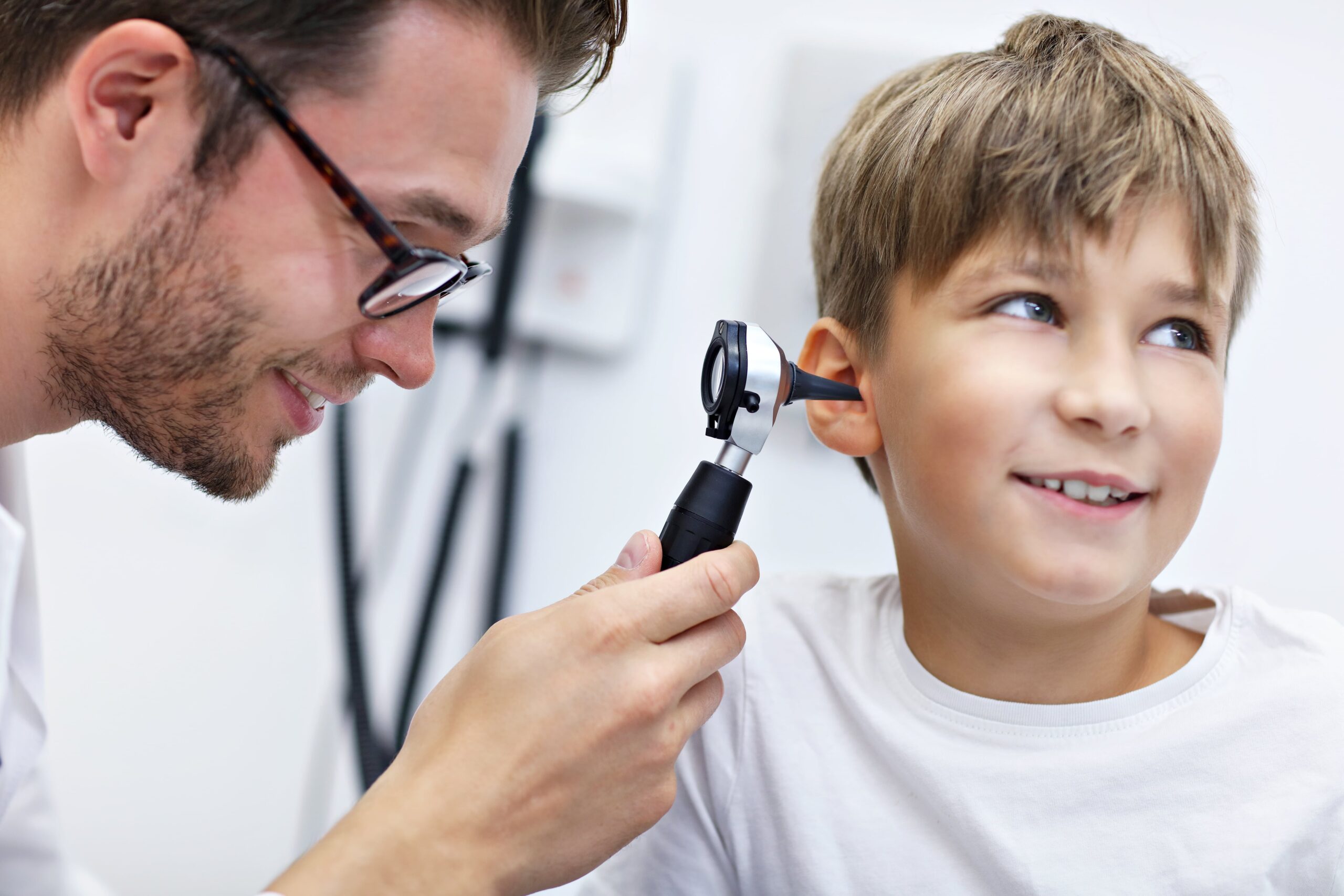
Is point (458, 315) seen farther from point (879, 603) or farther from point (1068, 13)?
point (1068, 13)

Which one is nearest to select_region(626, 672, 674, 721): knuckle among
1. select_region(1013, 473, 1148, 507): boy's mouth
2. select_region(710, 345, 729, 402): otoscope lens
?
select_region(710, 345, 729, 402): otoscope lens

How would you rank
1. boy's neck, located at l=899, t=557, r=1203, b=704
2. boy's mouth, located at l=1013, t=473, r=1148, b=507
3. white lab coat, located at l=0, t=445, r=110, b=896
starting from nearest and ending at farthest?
boy's mouth, located at l=1013, t=473, r=1148, b=507, boy's neck, located at l=899, t=557, r=1203, b=704, white lab coat, located at l=0, t=445, r=110, b=896

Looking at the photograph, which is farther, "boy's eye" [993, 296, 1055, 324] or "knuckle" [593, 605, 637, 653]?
"boy's eye" [993, 296, 1055, 324]

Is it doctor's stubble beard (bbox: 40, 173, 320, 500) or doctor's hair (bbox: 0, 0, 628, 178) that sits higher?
doctor's hair (bbox: 0, 0, 628, 178)

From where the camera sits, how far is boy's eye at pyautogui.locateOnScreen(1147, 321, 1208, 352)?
0.84m

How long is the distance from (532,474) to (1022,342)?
82 cm

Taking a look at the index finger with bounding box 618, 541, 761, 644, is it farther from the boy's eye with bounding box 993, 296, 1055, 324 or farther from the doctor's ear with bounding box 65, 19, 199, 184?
the doctor's ear with bounding box 65, 19, 199, 184

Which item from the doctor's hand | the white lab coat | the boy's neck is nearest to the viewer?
the doctor's hand

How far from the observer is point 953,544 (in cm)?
88

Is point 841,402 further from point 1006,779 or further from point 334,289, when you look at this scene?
point 334,289

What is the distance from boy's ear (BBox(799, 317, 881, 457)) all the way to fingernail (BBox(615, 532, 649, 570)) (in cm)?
25

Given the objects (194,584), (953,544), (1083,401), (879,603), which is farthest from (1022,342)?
(194,584)

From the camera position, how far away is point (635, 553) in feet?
2.65

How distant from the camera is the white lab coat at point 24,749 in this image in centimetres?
112
